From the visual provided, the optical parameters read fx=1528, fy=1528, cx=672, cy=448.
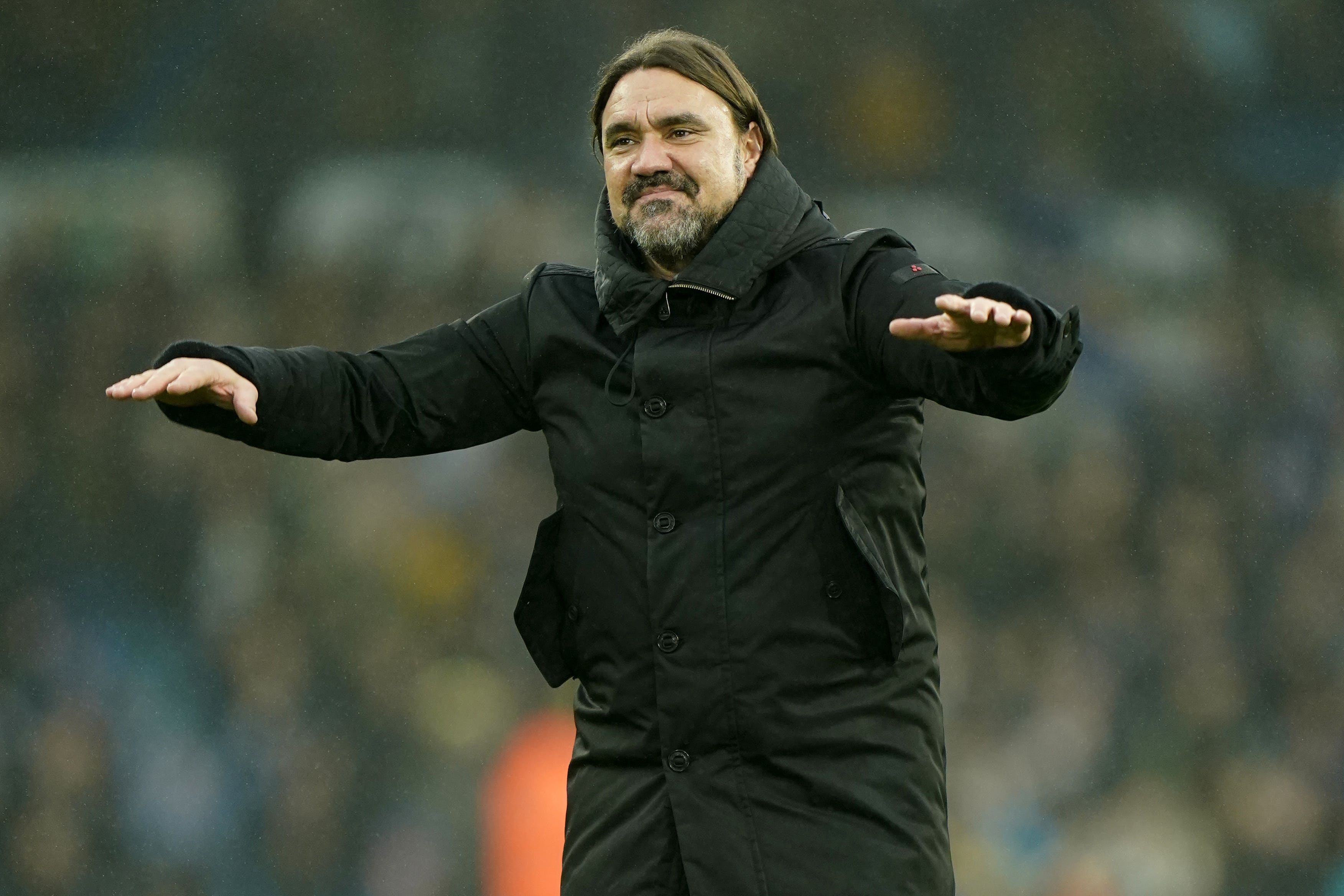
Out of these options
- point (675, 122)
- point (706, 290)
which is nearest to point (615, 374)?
point (706, 290)

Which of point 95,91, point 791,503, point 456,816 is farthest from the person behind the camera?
point 95,91

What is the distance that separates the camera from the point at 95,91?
3.92m

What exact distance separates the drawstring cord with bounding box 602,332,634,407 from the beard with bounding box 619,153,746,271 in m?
0.14

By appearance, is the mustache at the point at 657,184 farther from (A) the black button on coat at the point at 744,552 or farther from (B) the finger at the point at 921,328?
(B) the finger at the point at 921,328

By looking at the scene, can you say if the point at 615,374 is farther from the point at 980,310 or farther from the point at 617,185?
the point at 980,310

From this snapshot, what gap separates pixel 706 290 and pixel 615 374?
16 centimetres

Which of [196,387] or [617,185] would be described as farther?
[617,185]

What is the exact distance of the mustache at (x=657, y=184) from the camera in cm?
192

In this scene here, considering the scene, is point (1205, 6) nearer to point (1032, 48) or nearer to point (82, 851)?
point (1032, 48)

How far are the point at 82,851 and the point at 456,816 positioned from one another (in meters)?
0.91

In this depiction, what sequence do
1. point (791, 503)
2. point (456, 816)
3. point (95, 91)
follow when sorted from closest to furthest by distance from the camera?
point (791, 503), point (456, 816), point (95, 91)

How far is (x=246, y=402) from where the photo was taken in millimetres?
1741

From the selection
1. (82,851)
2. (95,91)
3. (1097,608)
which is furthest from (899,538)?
(95,91)

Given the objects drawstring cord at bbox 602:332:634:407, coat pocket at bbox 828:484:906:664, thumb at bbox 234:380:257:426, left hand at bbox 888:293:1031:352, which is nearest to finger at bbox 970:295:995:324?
left hand at bbox 888:293:1031:352
